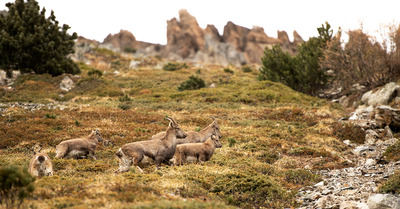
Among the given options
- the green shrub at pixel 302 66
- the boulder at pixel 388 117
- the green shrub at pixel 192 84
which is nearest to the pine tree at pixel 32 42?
the green shrub at pixel 192 84

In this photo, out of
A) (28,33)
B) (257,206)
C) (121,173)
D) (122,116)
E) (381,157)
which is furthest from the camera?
(28,33)

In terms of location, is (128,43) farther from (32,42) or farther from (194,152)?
(194,152)

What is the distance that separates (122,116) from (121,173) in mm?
14383

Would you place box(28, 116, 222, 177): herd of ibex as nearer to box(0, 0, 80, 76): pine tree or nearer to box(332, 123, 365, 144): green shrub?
box(332, 123, 365, 144): green shrub

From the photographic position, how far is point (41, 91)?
1435 inches

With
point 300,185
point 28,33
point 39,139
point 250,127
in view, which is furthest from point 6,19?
point 300,185

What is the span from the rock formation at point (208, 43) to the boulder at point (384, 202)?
158537 millimetres

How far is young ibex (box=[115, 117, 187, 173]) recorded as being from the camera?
1159cm

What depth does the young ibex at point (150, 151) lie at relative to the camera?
456 inches

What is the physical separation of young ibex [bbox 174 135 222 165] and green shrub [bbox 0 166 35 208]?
640 centimetres

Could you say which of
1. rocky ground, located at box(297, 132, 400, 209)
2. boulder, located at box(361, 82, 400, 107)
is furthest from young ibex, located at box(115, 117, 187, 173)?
boulder, located at box(361, 82, 400, 107)

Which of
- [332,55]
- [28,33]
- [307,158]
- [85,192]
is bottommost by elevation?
[307,158]

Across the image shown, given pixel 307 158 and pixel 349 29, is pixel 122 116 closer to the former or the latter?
pixel 307 158

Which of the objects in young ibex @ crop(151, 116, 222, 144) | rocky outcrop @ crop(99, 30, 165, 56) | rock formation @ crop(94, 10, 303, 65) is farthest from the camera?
rocky outcrop @ crop(99, 30, 165, 56)
